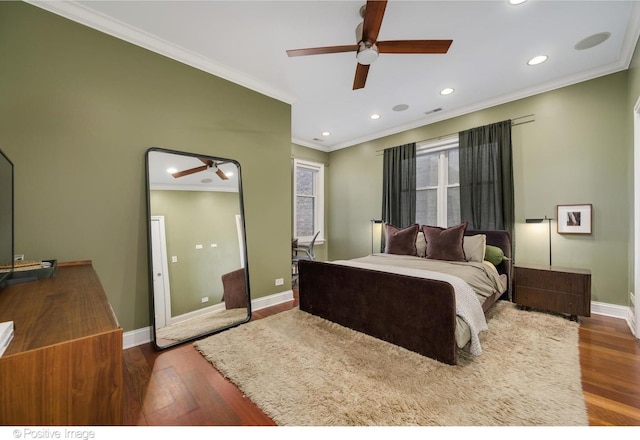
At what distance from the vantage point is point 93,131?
2.20 metres

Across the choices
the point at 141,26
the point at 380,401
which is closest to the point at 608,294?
the point at 380,401

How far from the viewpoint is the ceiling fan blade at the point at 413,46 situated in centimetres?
194

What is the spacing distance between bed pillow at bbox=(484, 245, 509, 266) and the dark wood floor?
1053 mm

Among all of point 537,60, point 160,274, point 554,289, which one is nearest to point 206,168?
point 160,274

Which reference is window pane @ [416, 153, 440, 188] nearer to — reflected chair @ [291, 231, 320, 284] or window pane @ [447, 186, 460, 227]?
window pane @ [447, 186, 460, 227]

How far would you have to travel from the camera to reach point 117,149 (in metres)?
2.31

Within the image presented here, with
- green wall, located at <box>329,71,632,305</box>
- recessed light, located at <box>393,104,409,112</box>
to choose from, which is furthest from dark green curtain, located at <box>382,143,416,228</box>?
green wall, located at <box>329,71,632,305</box>

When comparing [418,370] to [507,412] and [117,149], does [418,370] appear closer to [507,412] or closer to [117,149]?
[507,412]

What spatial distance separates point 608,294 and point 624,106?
2081mm

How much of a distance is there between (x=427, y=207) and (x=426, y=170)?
65cm

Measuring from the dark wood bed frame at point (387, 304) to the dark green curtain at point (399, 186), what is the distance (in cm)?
201

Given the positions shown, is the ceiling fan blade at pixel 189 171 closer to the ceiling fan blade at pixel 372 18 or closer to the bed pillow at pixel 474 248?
the ceiling fan blade at pixel 372 18

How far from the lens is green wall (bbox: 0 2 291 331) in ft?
6.36

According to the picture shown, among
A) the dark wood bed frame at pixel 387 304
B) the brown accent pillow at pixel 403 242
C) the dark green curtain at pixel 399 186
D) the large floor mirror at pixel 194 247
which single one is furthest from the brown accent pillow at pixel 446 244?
the large floor mirror at pixel 194 247
